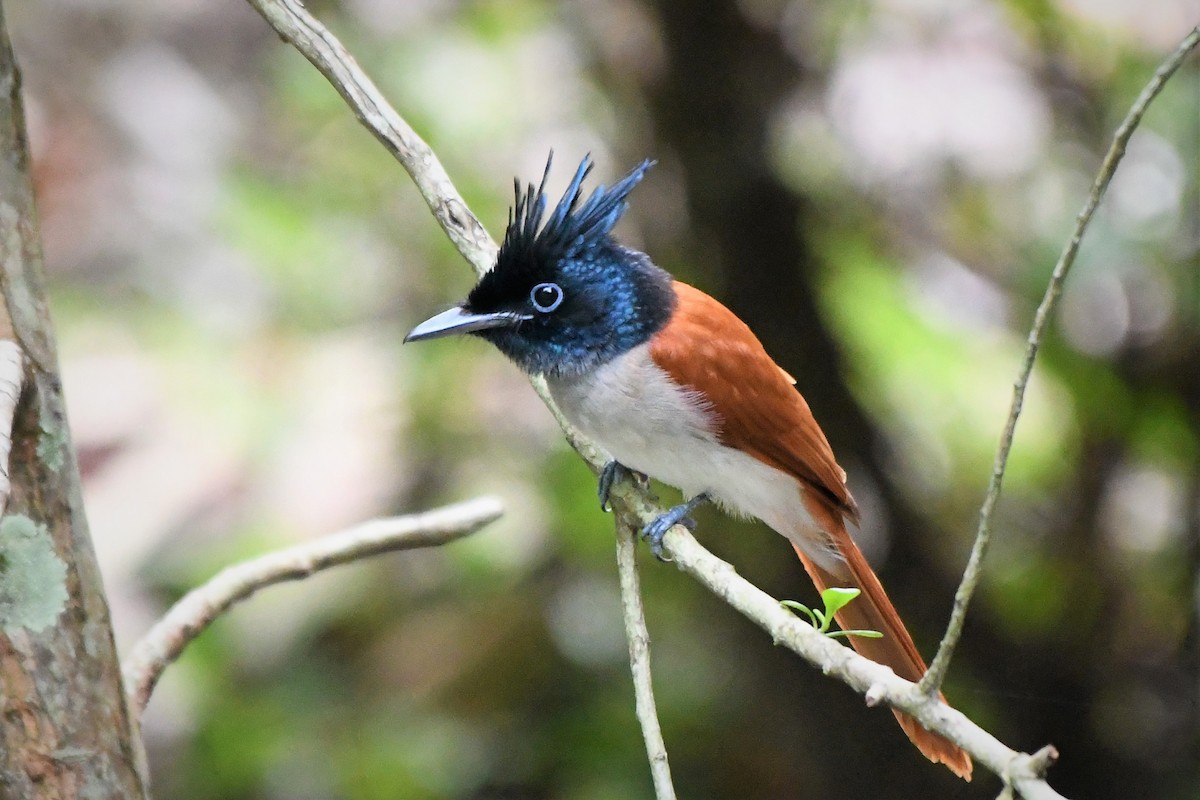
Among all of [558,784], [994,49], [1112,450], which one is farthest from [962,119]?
[558,784]

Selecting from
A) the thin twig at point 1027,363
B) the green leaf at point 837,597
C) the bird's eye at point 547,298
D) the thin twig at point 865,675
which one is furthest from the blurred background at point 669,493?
the thin twig at point 1027,363

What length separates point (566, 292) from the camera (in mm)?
2127

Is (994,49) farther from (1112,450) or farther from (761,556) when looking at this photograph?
(761,556)

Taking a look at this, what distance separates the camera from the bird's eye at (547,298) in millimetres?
2100

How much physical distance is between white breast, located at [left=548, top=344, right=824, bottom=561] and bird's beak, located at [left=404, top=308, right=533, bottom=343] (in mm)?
153

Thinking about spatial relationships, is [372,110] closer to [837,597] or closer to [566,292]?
[566,292]

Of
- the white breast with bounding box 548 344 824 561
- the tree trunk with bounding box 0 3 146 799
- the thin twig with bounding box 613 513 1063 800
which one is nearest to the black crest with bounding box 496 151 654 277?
the white breast with bounding box 548 344 824 561

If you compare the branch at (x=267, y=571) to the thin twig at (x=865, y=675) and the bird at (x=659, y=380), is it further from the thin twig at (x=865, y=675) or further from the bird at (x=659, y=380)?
the thin twig at (x=865, y=675)

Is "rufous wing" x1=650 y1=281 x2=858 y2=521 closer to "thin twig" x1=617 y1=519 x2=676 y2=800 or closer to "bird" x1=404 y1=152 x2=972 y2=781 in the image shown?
"bird" x1=404 y1=152 x2=972 y2=781

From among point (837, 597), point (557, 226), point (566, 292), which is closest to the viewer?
point (837, 597)

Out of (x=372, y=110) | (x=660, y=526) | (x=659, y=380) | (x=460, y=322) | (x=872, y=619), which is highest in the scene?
(x=372, y=110)

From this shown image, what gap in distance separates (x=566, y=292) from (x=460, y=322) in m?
0.20

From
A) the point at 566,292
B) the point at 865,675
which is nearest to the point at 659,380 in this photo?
the point at 566,292

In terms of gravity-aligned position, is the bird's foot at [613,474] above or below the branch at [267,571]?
above
